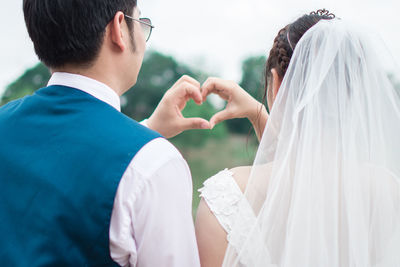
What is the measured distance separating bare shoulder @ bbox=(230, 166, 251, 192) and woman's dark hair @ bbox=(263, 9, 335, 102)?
439 mm

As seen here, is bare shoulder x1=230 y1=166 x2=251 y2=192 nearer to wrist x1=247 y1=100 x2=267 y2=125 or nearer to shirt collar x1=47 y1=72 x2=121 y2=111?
wrist x1=247 y1=100 x2=267 y2=125

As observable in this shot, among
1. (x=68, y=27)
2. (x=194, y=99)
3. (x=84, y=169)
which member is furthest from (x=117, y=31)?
(x=194, y=99)

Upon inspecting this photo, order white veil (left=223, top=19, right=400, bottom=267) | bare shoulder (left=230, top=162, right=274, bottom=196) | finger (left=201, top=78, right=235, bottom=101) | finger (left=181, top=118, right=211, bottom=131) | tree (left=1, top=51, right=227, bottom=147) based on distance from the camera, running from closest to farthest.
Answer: white veil (left=223, top=19, right=400, bottom=267)
bare shoulder (left=230, top=162, right=274, bottom=196)
finger (left=181, top=118, right=211, bottom=131)
finger (left=201, top=78, right=235, bottom=101)
tree (left=1, top=51, right=227, bottom=147)

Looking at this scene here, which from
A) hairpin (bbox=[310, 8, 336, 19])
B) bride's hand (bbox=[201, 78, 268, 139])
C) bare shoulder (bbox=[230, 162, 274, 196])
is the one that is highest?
hairpin (bbox=[310, 8, 336, 19])

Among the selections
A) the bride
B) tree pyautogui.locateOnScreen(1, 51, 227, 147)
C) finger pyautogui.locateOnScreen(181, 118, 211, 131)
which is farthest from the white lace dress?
tree pyautogui.locateOnScreen(1, 51, 227, 147)

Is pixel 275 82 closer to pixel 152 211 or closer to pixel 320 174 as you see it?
pixel 320 174

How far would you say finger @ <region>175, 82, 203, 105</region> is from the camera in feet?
5.83

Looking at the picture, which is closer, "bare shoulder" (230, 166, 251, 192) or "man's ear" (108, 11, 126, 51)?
"man's ear" (108, 11, 126, 51)

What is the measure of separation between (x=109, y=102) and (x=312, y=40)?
84 centimetres

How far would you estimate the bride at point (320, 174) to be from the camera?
1.42 meters

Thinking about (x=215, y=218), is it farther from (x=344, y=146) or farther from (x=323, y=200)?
(x=344, y=146)

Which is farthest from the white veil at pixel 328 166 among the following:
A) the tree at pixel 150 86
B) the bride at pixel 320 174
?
the tree at pixel 150 86

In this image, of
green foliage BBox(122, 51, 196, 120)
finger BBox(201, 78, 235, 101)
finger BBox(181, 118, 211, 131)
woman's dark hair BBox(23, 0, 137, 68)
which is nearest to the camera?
woman's dark hair BBox(23, 0, 137, 68)

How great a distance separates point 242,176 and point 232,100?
17.5 inches
